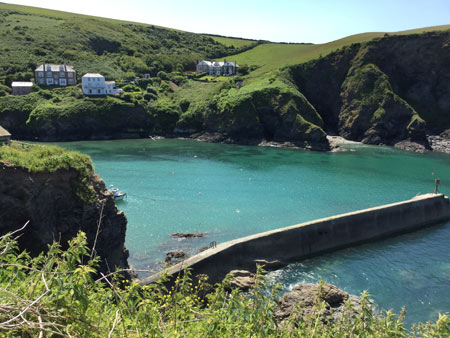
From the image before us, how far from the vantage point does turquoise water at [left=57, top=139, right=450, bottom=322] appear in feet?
97.6

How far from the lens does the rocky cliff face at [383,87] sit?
359ft

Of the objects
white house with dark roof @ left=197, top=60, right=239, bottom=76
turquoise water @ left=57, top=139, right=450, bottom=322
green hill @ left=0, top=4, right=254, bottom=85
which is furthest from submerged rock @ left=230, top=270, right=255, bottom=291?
white house with dark roof @ left=197, top=60, right=239, bottom=76

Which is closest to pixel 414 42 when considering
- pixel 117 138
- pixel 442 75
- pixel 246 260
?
pixel 442 75

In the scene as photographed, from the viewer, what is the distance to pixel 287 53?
167875 mm

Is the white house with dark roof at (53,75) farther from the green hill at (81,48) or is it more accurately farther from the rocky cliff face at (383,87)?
the rocky cliff face at (383,87)

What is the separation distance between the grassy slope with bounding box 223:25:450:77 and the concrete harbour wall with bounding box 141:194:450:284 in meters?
97.3

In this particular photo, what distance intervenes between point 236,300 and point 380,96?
117631mm

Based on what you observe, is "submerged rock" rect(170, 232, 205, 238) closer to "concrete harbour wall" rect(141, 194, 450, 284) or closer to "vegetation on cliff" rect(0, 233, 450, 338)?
"concrete harbour wall" rect(141, 194, 450, 284)

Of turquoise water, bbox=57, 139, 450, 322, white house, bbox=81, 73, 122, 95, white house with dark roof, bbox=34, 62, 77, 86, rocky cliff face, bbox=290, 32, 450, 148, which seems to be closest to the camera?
turquoise water, bbox=57, 139, 450, 322

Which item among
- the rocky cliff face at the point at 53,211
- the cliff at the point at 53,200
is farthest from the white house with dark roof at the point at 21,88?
the rocky cliff face at the point at 53,211

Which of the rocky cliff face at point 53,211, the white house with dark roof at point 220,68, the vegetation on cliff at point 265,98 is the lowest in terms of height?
the rocky cliff face at point 53,211

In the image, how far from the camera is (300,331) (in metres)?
8.55

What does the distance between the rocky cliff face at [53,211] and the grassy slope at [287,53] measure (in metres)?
116

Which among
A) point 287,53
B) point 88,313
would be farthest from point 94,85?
point 88,313
